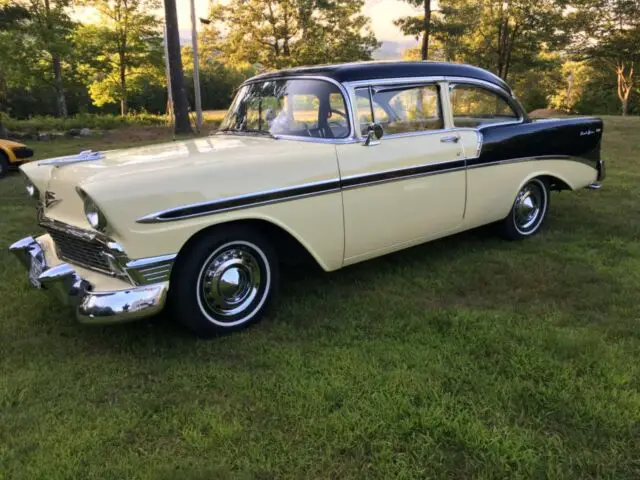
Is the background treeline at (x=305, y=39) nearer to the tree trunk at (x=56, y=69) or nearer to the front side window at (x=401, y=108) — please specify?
the tree trunk at (x=56, y=69)

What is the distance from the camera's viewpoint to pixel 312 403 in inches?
104

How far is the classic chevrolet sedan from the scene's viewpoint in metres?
2.96

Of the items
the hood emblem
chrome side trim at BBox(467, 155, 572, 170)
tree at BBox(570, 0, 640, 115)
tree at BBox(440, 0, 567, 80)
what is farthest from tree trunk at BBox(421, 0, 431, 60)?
the hood emblem

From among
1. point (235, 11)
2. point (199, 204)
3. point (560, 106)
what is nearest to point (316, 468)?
point (199, 204)

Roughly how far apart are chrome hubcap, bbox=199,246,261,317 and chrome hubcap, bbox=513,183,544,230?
2834 mm

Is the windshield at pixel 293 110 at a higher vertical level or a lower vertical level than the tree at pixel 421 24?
lower

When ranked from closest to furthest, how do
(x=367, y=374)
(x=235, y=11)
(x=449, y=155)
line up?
(x=367, y=374), (x=449, y=155), (x=235, y=11)

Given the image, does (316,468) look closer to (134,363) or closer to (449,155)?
(134,363)

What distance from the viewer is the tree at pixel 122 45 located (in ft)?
88.4

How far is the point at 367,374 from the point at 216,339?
984 millimetres

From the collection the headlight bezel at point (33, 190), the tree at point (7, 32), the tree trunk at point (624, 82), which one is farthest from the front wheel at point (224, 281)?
the tree trunk at point (624, 82)

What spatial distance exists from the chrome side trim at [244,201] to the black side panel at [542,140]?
1.52 metres

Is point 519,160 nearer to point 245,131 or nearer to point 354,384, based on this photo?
point 245,131

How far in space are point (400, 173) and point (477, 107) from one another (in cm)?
139
